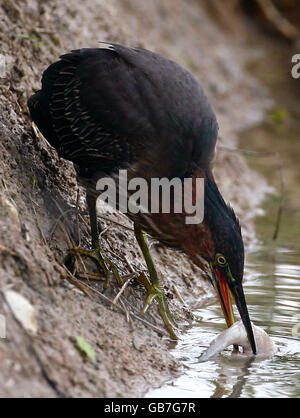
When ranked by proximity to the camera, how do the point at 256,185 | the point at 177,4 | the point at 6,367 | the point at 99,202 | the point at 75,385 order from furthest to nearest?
the point at 177,4 → the point at 256,185 → the point at 99,202 → the point at 75,385 → the point at 6,367

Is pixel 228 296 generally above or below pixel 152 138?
below

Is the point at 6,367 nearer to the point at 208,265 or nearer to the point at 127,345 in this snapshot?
the point at 127,345

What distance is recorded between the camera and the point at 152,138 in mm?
5031

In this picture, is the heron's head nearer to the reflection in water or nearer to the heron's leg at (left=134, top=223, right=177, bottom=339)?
the reflection in water

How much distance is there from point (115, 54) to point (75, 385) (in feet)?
8.07

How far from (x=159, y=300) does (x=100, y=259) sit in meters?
0.53

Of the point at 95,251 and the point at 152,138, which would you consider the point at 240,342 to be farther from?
the point at 152,138

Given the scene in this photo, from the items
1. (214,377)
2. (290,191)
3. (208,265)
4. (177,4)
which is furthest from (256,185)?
(177,4)

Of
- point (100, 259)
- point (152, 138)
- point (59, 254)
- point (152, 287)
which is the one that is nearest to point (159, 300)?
point (152, 287)

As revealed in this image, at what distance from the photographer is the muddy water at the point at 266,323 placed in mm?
4574

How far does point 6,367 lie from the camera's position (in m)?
3.56

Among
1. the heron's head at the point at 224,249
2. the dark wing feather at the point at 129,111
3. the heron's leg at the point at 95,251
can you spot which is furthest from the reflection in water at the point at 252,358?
the dark wing feather at the point at 129,111

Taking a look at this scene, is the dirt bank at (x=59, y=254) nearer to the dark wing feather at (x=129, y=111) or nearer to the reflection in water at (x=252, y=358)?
the reflection in water at (x=252, y=358)

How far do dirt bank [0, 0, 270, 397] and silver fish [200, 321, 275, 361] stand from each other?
1.03 feet
